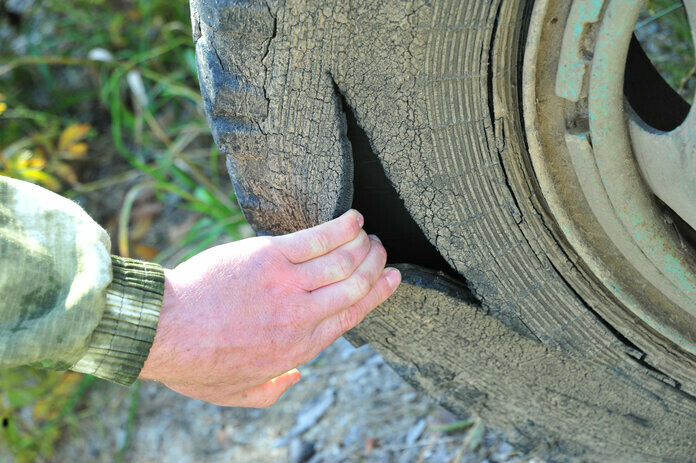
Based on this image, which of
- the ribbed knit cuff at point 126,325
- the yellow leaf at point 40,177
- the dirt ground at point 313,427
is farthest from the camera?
the yellow leaf at point 40,177

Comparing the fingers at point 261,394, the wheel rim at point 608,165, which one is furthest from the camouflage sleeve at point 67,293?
the wheel rim at point 608,165

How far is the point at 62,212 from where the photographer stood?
1.01m

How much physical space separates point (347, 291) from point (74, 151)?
1963 millimetres

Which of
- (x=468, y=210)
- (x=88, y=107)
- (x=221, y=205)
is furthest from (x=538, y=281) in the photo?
(x=88, y=107)

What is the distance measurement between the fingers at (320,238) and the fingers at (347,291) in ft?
0.17

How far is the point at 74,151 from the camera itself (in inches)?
105

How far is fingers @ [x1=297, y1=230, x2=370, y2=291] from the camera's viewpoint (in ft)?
3.42

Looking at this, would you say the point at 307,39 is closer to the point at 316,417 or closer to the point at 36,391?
the point at 316,417

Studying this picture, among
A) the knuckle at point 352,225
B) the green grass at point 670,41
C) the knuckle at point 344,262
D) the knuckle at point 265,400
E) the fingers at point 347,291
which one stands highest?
the green grass at point 670,41

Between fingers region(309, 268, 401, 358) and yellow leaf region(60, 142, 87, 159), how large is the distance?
1906 mm

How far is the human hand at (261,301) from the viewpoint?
1.02 meters

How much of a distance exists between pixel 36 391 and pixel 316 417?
982 mm

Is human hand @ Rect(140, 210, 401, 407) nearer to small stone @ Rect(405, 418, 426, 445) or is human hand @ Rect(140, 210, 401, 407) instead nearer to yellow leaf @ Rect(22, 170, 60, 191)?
small stone @ Rect(405, 418, 426, 445)

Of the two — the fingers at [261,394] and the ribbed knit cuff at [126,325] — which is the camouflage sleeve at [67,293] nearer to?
the ribbed knit cuff at [126,325]
